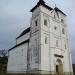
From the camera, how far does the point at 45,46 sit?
28.8 m

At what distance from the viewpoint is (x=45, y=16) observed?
30938 millimetres

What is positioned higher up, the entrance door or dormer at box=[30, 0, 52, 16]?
dormer at box=[30, 0, 52, 16]

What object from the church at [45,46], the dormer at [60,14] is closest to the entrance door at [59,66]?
the church at [45,46]

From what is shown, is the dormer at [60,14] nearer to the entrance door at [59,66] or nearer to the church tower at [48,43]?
the church tower at [48,43]

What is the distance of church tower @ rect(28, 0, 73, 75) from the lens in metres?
27.7

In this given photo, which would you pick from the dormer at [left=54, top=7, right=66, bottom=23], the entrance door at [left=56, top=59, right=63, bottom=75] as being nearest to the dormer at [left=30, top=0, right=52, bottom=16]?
the dormer at [left=54, top=7, right=66, bottom=23]

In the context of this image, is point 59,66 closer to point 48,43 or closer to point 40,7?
point 48,43

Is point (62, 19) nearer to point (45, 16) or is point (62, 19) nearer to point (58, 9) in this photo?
point (58, 9)

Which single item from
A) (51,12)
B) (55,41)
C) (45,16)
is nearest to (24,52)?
(55,41)

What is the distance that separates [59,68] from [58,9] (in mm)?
15321

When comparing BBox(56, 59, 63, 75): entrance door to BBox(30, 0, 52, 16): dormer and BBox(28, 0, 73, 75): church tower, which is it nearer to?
BBox(28, 0, 73, 75): church tower

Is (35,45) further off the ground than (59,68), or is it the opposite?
(35,45)

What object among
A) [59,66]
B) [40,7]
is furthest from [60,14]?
[59,66]

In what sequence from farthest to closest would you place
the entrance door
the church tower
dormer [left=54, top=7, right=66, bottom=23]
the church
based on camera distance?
1. dormer [left=54, top=7, right=66, bottom=23]
2. the entrance door
3. the church
4. the church tower
